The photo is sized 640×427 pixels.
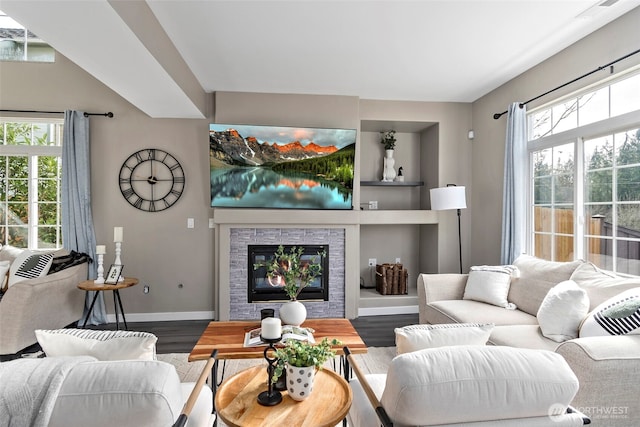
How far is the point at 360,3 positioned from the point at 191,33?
1.34 meters

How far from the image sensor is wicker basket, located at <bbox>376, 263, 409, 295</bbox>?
4457mm

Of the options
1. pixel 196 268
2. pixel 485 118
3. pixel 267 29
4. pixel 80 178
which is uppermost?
pixel 267 29

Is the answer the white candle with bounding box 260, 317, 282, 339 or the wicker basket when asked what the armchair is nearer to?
the white candle with bounding box 260, 317, 282, 339

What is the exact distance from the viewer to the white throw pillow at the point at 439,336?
1409mm

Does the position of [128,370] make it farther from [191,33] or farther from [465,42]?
[465,42]

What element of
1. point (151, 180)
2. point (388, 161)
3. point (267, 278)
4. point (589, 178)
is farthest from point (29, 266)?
point (589, 178)

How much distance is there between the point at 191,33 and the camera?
2.72 meters

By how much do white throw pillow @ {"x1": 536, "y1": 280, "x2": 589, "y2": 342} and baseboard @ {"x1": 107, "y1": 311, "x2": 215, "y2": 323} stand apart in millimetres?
3402

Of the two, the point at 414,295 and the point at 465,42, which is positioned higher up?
the point at 465,42

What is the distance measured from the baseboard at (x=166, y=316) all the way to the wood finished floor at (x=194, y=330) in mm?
70

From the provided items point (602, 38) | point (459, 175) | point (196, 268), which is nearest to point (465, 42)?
point (602, 38)

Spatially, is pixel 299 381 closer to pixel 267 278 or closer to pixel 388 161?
pixel 267 278

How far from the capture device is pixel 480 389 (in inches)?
40.8

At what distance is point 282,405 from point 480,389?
2.56ft
